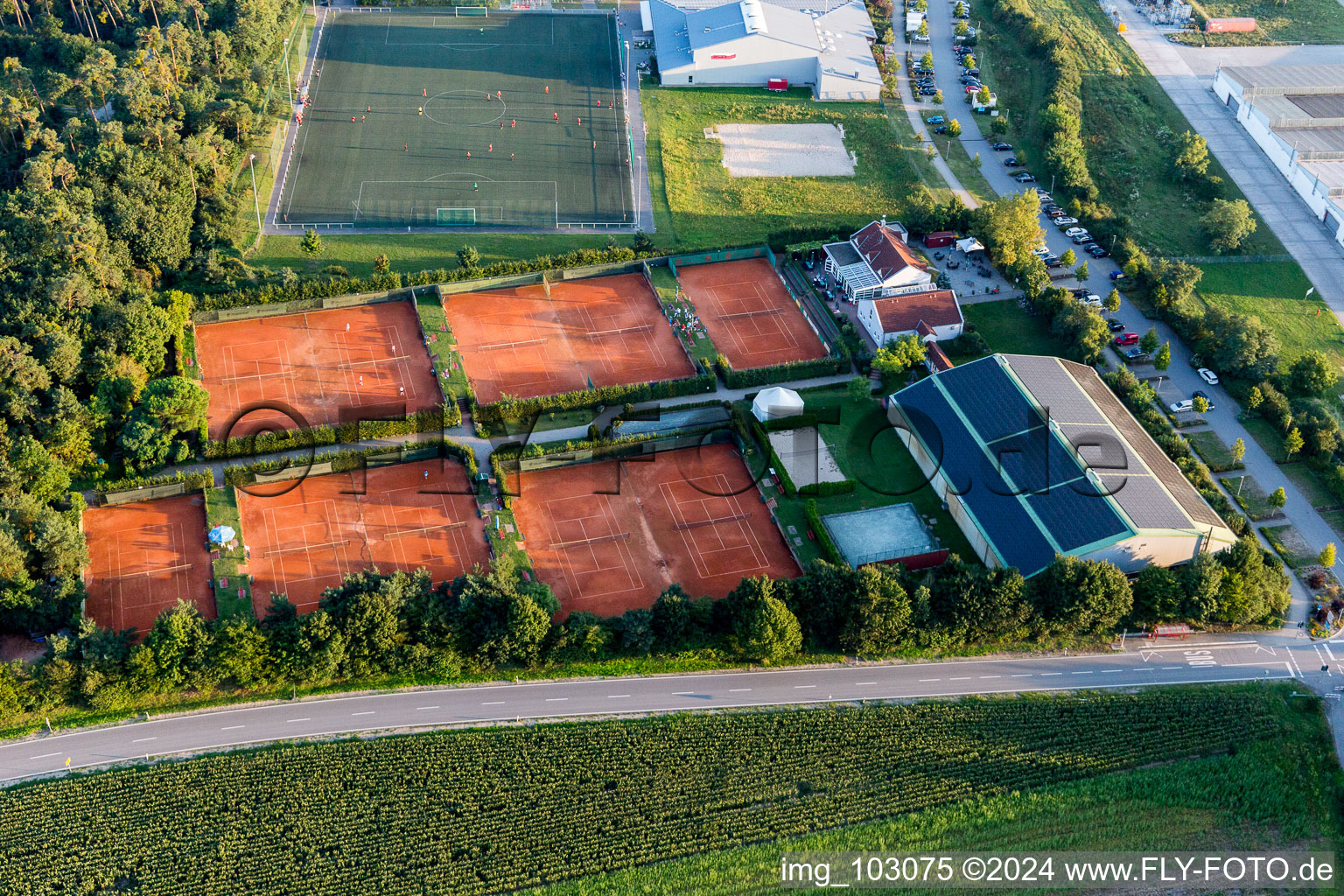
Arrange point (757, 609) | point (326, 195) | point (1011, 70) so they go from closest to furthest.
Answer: point (757, 609) < point (326, 195) < point (1011, 70)

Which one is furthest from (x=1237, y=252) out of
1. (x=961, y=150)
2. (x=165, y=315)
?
(x=165, y=315)

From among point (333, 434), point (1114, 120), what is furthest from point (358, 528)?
point (1114, 120)

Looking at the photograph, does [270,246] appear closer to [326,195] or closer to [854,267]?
[326,195]

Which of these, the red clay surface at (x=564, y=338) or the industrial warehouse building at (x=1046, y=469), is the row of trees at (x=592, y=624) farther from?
the red clay surface at (x=564, y=338)

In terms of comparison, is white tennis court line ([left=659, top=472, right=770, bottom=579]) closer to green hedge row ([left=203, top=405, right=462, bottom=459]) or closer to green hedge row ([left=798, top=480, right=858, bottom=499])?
green hedge row ([left=798, top=480, right=858, bottom=499])

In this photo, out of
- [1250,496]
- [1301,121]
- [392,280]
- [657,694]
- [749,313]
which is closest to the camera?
[657,694]

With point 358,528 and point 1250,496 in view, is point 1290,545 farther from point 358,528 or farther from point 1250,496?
point 358,528
